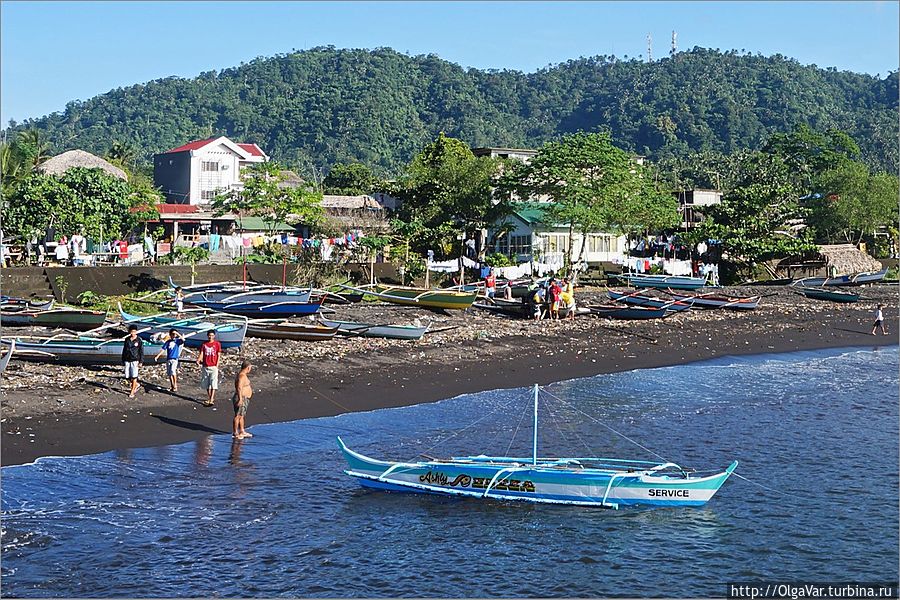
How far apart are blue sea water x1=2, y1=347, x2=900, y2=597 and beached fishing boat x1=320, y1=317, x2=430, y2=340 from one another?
300 inches

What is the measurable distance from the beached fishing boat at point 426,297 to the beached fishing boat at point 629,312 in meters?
5.46

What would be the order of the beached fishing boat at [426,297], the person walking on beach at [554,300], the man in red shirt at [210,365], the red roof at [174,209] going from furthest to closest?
the red roof at [174,209], the person walking on beach at [554,300], the beached fishing boat at [426,297], the man in red shirt at [210,365]

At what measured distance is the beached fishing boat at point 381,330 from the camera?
110ft

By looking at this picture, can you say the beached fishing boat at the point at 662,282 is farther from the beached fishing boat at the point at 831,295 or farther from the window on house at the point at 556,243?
the window on house at the point at 556,243

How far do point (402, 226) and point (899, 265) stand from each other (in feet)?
118

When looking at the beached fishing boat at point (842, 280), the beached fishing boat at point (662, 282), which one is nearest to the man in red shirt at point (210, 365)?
the beached fishing boat at point (662, 282)

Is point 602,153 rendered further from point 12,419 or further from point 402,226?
→ point 12,419

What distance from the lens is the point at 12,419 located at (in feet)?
72.5

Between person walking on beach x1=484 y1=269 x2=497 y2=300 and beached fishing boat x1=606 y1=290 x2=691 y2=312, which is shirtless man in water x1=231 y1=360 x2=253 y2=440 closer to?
person walking on beach x1=484 y1=269 x2=497 y2=300

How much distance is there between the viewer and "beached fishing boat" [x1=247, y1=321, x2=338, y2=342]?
1268 inches

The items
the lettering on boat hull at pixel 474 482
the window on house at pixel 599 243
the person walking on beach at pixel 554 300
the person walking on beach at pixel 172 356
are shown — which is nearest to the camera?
the lettering on boat hull at pixel 474 482

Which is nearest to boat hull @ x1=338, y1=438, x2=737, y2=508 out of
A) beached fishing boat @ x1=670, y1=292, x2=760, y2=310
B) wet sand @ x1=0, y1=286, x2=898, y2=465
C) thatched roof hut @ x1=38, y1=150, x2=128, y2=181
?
wet sand @ x1=0, y1=286, x2=898, y2=465

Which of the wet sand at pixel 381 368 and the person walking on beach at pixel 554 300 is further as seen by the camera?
the person walking on beach at pixel 554 300

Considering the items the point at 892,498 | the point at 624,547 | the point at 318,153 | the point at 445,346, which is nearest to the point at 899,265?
the point at 445,346
